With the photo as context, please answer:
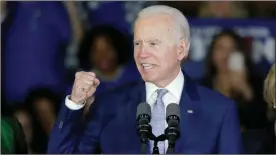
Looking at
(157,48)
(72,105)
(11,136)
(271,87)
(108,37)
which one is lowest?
(11,136)

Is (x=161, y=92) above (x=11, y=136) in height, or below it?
above

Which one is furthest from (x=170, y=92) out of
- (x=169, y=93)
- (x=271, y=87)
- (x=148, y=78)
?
(x=271, y=87)

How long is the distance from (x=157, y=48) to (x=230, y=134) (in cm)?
47

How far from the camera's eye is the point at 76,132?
7.86 feet

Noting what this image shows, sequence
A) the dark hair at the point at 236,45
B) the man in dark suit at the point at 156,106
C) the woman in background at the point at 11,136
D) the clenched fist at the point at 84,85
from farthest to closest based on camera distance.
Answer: the dark hair at the point at 236,45 < the woman in background at the point at 11,136 < the man in dark suit at the point at 156,106 < the clenched fist at the point at 84,85

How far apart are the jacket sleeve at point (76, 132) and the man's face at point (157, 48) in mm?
285

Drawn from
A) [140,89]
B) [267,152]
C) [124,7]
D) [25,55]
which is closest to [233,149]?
[267,152]

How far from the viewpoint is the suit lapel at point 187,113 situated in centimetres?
244

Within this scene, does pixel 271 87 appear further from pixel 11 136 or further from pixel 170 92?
pixel 11 136

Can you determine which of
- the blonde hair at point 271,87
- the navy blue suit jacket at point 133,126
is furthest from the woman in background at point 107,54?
the blonde hair at point 271,87

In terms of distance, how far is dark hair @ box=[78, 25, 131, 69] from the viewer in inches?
105

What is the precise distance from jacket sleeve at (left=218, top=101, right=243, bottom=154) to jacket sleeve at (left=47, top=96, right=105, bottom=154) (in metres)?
0.52

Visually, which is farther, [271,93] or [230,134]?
[271,93]

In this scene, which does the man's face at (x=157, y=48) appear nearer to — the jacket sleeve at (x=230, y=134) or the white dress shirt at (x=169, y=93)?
the white dress shirt at (x=169, y=93)
